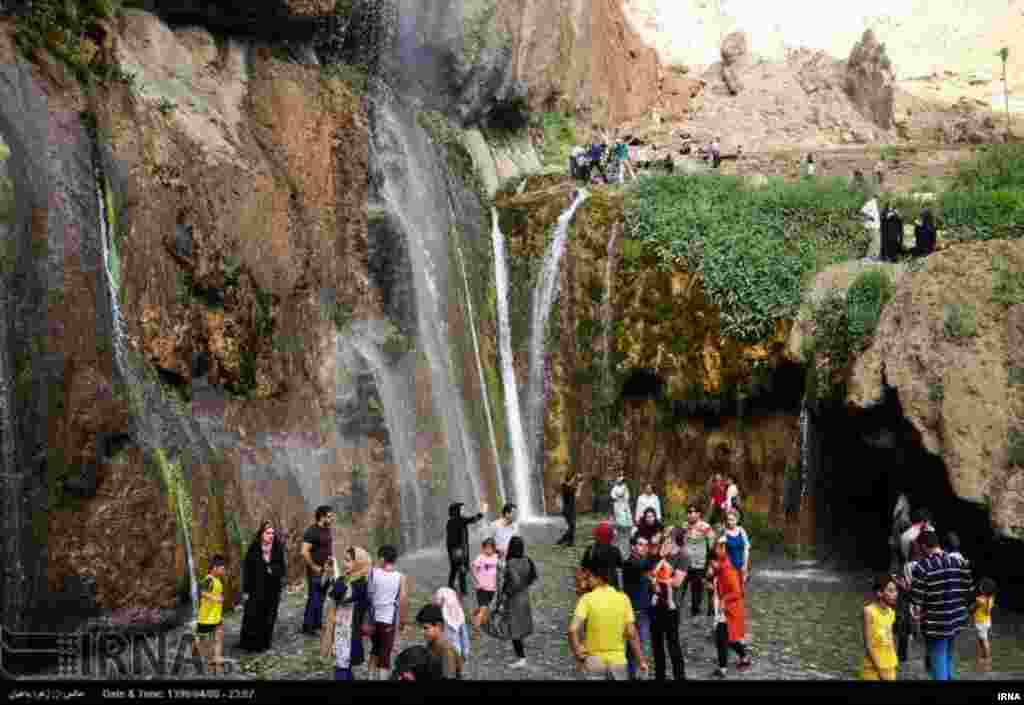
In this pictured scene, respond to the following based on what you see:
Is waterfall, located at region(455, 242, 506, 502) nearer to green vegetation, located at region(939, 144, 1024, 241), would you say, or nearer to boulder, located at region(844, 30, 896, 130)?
green vegetation, located at region(939, 144, 1024, 241)

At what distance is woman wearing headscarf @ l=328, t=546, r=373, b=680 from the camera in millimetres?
10438

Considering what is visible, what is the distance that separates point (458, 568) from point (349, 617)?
434cm

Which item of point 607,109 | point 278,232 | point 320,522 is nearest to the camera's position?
point 320,522

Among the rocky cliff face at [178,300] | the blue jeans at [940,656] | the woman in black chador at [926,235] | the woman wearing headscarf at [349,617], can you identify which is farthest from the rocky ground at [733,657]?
the woman in black chador at [926,235]

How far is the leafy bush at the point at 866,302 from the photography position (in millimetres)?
19183

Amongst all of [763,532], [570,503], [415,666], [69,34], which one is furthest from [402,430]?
[415,666]

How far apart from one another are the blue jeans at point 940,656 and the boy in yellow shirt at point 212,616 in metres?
6.89

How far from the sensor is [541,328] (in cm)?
2545

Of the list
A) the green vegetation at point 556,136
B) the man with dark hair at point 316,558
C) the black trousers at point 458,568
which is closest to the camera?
the man with dark hair at point 316,558

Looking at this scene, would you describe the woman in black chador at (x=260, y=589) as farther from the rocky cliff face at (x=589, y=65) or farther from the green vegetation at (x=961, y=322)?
the rocky cliff face at (x=589, y=65)

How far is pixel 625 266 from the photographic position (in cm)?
2464

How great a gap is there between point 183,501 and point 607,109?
27831 millimetres

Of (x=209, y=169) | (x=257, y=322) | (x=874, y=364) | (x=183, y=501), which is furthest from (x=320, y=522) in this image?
(x=874, y=364)
